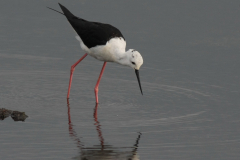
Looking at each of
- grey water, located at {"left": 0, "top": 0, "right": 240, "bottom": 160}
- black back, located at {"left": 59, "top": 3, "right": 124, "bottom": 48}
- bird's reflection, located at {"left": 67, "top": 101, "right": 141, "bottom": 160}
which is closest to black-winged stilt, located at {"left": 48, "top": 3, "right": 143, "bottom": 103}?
black back, located at {"left": 59, "top": 3, "right": 124, "bottom": 48}

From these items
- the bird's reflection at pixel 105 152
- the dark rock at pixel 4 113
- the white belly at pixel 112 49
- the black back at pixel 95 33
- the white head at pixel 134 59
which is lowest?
the bird's reflection at pixel 105 152

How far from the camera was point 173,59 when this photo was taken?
1336cm

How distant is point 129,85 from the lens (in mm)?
11547

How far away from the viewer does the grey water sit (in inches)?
313

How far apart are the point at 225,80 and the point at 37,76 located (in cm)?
406

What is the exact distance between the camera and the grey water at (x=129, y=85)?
796cm

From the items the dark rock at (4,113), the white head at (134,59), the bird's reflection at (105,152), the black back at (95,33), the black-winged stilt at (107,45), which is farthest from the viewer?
the black back at (95,33)

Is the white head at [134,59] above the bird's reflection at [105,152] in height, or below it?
above

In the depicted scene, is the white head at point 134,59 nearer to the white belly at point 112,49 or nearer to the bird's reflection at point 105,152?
the white belly at point 112,49

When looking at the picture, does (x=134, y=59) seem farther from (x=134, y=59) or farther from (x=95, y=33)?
(x=95, y=33)

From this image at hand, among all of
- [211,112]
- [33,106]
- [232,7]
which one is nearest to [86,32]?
[33,106]

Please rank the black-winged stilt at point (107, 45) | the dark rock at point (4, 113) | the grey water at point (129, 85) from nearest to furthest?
1. the grey water at point (129, 85)
2. the dark rock at point (4, 113)
3. the black-winged stilt at point (107, 45)

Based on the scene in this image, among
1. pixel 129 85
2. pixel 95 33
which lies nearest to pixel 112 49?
pixel 95 33

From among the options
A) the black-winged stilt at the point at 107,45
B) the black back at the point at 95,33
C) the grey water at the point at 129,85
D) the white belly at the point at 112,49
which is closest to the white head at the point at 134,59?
the black-winged stilt at the point at 107,45
